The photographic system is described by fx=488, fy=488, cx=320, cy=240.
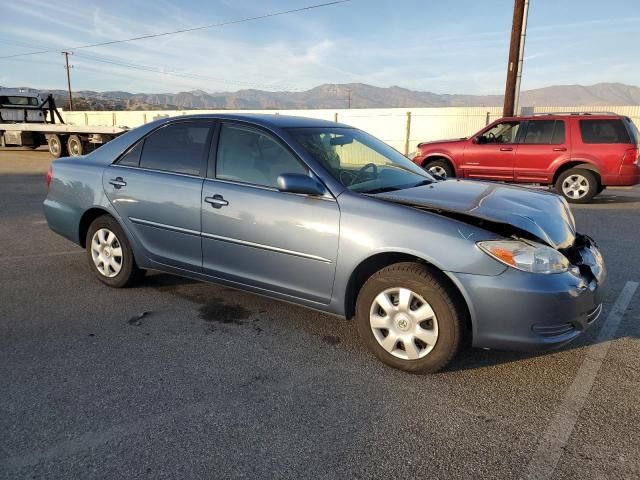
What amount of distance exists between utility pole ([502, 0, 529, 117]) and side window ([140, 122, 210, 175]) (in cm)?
1356

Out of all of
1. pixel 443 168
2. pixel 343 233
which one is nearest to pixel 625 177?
pixel 443 168

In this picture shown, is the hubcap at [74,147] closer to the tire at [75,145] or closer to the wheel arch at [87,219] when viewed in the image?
the tire at [75,145]

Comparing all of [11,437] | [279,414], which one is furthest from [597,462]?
[11,437]

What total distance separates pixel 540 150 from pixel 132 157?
28.1ft

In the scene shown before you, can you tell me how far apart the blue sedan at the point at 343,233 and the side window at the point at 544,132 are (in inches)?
270

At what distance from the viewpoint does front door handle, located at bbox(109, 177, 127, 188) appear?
4277 mm

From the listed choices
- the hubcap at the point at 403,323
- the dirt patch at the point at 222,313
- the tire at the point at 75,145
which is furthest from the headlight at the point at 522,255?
the tire at the point at 75,145

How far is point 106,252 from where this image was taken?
454cm

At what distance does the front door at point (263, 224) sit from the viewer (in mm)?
3270

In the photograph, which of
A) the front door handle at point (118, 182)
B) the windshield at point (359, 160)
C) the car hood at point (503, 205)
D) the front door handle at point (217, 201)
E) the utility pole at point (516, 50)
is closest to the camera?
the car hood at point (503, 205)

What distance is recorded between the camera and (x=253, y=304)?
4.21 metres

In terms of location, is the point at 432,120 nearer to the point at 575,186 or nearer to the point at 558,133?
the point at 558,133

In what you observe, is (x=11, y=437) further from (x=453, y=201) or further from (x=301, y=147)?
(x=453, y=201)

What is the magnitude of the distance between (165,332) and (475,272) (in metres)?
2.27
